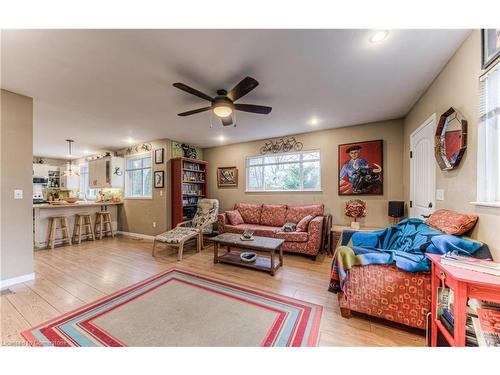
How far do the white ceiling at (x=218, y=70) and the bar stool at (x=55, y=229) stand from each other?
2164 mm

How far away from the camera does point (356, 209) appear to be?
12.0 feet

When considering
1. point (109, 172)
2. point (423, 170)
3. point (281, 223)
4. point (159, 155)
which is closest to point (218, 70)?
point (423, 170)

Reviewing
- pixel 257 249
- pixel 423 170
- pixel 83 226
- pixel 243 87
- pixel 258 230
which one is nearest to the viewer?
pixel 243 87

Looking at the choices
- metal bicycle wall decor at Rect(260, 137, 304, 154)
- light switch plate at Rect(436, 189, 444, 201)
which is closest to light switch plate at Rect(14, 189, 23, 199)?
metal bicycle wall decor at Rect(260, 137, 304, 154)

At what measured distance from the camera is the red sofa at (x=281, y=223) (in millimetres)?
3453

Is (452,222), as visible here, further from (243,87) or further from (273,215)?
(273,215)

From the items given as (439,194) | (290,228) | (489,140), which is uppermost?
(489,140)

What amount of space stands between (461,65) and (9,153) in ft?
17.1

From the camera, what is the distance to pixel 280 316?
1.83 m

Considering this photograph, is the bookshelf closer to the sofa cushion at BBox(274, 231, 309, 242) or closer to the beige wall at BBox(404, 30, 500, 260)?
the sofa cushion at BBox(274, 231, 309, 242)

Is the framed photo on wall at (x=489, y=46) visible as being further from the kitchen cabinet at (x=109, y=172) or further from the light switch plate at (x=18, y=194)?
the kitchen cabinet at (x=109, y=172)

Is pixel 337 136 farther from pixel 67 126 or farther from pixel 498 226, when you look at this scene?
pixel 67 126

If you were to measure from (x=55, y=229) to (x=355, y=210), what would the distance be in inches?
252
